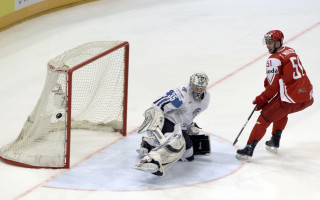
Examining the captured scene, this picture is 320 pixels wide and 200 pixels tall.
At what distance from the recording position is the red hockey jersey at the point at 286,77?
626 centimetres

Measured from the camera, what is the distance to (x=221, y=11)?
12.1m

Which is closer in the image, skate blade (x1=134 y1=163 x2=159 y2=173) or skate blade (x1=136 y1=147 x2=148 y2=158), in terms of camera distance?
skate blade (x1=134 y1=163 x2=159 y2=173)

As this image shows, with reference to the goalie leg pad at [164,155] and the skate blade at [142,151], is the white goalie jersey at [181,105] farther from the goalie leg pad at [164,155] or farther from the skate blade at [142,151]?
the skate blade at [142,151]

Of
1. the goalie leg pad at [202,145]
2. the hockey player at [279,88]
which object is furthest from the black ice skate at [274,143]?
the goalie leg pad at [202,145]

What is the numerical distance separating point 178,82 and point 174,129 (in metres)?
2.70

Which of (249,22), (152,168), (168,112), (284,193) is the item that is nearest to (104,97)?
(168,112)

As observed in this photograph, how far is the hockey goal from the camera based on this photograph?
20.1 ft

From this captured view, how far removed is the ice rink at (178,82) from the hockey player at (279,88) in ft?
1.14

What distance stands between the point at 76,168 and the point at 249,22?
232 inches

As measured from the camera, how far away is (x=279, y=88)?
6344mm

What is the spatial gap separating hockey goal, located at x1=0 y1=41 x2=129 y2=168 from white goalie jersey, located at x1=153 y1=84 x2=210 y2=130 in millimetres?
762

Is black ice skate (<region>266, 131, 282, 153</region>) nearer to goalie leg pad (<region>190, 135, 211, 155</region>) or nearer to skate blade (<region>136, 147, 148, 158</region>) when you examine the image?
goalie leg pad (<region>190, 135, 211, 155</region>)

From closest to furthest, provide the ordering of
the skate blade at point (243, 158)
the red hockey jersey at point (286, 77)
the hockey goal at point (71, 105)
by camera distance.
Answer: the hockey goal at point (71, 105), the red hockey jersey at point (286, 77), the skate blade at point (243, 158)

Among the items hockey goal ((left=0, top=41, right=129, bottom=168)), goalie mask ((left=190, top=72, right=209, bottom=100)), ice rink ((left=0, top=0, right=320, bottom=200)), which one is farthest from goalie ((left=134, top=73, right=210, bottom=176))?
hockey goal ((left=0, top=41, right=129, bottom=168))
